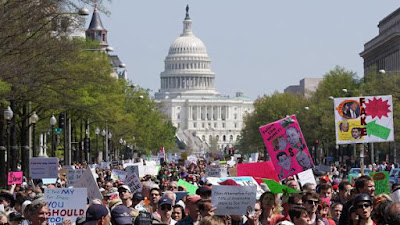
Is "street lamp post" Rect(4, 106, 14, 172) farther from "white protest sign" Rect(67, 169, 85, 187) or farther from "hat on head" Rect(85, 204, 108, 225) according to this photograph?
"hat on head" Rect(85, 204, 108, 225)

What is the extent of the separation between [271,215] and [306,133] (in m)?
107

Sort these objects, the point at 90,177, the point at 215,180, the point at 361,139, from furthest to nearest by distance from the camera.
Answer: the point at 361,139 → the point at 215,180 → the point at 90,177

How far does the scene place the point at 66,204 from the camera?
17031 millimetres

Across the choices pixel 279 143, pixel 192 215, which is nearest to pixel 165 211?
pixel 192 215

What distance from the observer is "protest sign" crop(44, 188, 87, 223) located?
16969 mm

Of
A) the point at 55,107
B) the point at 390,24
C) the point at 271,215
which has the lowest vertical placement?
the point at 271,215

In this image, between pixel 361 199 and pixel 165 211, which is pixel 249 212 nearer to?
pixel 165 211

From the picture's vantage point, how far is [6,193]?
20328 mm

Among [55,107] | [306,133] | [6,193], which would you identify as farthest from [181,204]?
[306,133]

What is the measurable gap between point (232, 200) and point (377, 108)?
12.8m

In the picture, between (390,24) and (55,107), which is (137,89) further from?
(55,107)

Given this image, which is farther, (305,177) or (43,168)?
(43,168)

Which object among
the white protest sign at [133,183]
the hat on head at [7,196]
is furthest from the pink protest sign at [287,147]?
the hat on head at [7,196]

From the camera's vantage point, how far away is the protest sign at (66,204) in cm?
1697
